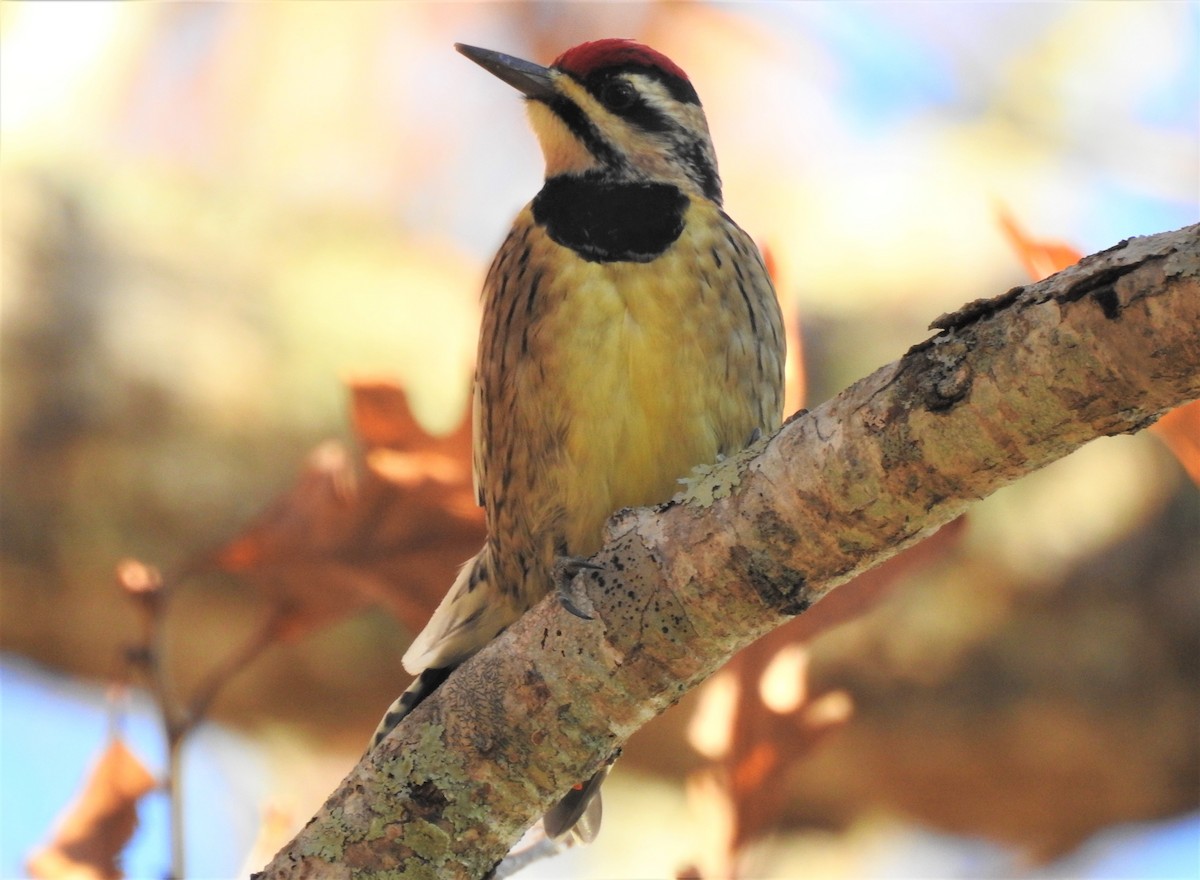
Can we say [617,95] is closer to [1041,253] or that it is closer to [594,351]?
[594,351]

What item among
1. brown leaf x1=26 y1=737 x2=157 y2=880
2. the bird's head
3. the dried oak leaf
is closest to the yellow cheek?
the bird's head

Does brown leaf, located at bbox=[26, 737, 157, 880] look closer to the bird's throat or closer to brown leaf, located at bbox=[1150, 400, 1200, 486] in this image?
the bird's throat

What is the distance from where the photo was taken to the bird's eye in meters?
2.63

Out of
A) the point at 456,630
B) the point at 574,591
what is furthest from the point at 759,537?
the point at 456,630

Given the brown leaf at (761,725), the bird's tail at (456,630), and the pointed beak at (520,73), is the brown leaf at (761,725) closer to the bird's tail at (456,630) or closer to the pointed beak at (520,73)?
the bird's tail at (456,630)

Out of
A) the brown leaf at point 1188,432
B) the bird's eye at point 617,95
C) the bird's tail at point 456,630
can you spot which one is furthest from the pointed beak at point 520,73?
the brown leaf at point 1188,432

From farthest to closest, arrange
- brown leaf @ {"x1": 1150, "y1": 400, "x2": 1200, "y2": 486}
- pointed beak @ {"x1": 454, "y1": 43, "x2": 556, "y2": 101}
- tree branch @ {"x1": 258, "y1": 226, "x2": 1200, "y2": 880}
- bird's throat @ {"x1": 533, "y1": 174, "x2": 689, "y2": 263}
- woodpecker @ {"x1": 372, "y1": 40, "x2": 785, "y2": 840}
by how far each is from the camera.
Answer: pointed beak @ {"x1": 454, "y1": 43, "x2": 556, "y2": 101} → brown leaf @ {"x1": 1150, "y1": 400, "x2": 1200, "y2": 486} → bird's throat @ {"x1": 533, "y1": 174, "x2": 689, "y2": 263} → woodpecker @ {"x1": 372, "y1": 40, "x2": 785, "y2": 840} → tree branch @ {"x1": 258, "y1": 226, "x2": 1200, "y2": 880}

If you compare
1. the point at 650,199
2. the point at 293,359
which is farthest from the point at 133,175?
the point at 650,199

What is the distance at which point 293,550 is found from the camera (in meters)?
2.72

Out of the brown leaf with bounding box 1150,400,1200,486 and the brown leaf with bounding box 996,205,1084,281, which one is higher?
the brown leaf with bounding box 996,205,1084,281

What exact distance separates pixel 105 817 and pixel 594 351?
136 cm

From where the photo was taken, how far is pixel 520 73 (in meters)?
2.61

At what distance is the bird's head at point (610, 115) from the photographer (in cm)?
261

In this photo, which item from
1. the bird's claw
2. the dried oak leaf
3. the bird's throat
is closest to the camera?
the bird's claw
